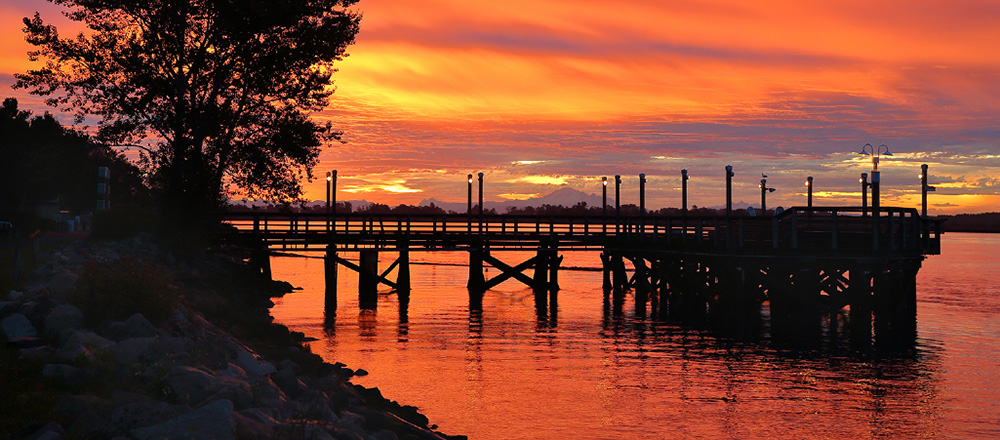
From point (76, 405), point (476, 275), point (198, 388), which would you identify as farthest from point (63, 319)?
point (476, 275)

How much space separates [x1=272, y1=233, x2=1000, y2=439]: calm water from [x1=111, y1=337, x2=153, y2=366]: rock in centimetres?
587

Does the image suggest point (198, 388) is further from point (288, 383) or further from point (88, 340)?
point (288, 383)

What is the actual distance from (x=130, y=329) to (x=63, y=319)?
3.26ft

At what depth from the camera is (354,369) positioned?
22031 millimetres

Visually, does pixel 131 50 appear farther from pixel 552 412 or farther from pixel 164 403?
pixel 164 403

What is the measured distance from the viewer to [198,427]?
30.7 feet

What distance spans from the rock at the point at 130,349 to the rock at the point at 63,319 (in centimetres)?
114

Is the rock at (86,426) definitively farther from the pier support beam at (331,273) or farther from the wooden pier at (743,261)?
the pier support beam at (331,273)

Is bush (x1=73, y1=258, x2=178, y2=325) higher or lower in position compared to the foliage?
lower

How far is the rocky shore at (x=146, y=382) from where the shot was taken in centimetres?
964

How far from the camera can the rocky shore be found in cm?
964

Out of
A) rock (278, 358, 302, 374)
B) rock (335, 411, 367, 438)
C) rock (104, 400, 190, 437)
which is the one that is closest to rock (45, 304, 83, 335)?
rock (278, 358, 302, 374)

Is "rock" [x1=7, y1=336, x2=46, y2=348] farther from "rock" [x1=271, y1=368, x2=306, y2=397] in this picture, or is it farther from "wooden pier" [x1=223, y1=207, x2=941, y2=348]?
"wooden pier" [x1=223, y1=207, x2=941, y2=348]

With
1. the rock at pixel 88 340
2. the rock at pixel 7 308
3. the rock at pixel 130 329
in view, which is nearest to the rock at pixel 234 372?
the rock at pixel 130 329
